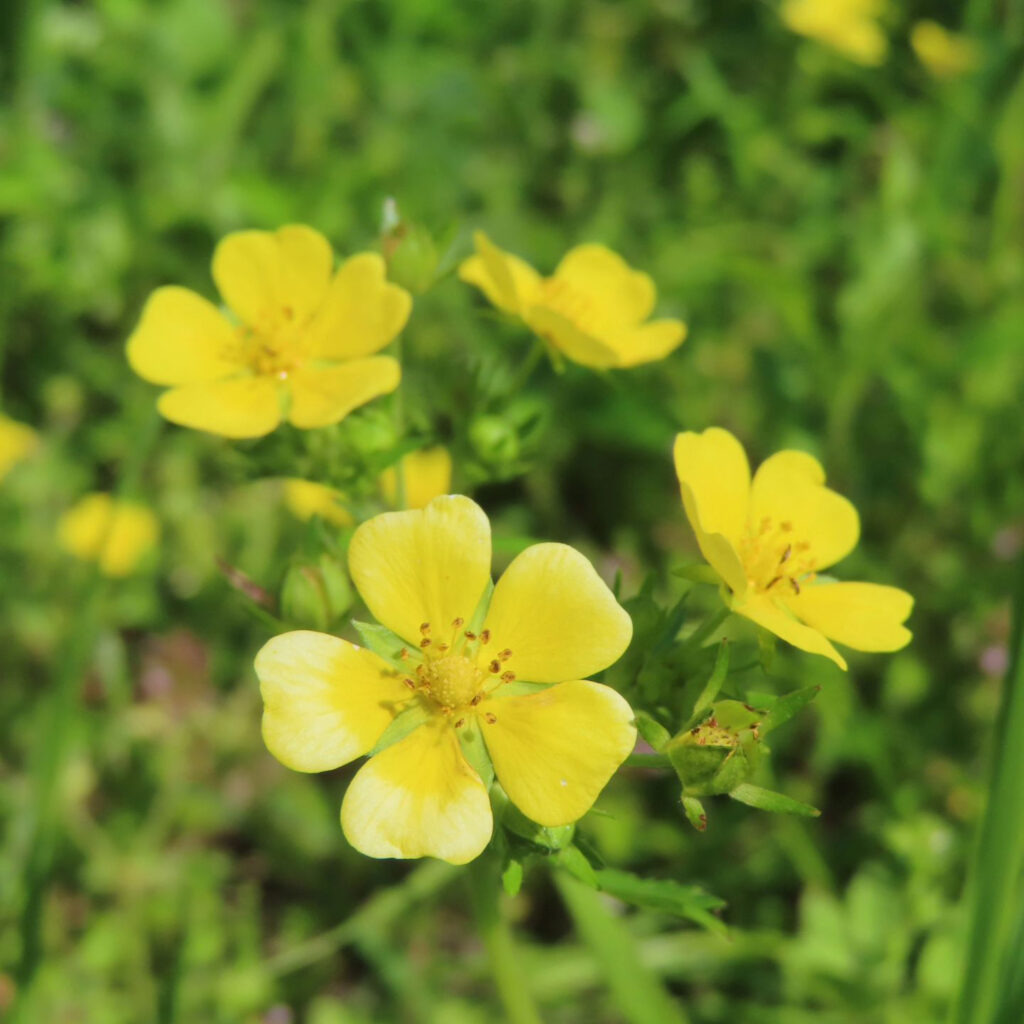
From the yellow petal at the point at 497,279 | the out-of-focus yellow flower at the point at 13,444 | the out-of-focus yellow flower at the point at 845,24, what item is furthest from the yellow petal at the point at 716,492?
the out-of-focus yellow flower at the point at 845,24

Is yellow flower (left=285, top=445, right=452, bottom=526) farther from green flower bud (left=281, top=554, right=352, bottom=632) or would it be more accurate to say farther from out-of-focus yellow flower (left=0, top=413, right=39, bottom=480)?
out-of-focus yellow flower (left=0, top=413, right=39, bottom=480)

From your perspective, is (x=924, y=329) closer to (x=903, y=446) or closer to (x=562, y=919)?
(x=903, y=446)

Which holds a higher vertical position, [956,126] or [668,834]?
[956,126]

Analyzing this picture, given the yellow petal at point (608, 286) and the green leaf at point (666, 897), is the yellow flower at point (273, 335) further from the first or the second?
the green leaf at point (666, 897)

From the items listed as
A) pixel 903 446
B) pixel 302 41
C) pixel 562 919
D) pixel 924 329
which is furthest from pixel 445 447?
pixel 302 41

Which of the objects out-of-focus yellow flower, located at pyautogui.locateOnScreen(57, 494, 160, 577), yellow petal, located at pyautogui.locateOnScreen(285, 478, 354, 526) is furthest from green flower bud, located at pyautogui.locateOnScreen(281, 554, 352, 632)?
out-of-focus yellow flower, located at pyautogui.locateOnScreen(57, 494, 160, 577)
